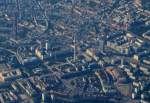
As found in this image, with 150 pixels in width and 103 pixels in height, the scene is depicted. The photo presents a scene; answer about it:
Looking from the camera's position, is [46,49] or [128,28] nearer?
[46,49]

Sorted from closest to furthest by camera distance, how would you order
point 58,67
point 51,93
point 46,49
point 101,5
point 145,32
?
point 51,93 → point 58,67 → point 46,49 → point 145,32 → point 101,5

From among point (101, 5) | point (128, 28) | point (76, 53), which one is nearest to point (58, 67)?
point (76, 53)

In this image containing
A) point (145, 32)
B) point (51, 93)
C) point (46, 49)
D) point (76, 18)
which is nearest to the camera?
point (51, 93)

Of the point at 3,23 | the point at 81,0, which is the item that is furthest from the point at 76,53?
the point at 81,0

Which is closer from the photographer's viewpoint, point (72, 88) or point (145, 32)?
point (72, 88)

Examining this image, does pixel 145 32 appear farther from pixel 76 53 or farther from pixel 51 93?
pixel 51 93

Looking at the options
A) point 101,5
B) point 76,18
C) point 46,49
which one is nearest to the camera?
point 46,49

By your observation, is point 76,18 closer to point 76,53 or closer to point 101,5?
point 101,5
